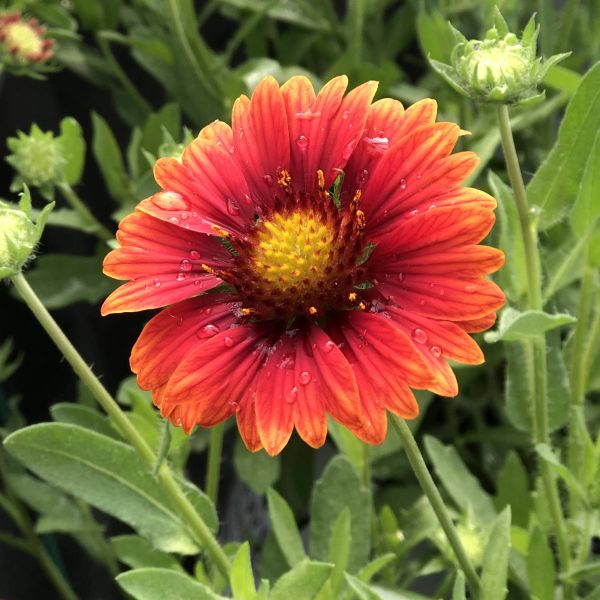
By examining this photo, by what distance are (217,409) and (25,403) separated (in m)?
0.58

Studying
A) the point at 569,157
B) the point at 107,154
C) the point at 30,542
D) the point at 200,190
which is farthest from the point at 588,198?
the point at 30,542

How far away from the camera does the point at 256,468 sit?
0.81 metres

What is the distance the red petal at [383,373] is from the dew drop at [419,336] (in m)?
0.01

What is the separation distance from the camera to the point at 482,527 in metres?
0.69

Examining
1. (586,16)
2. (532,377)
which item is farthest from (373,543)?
(586,16)

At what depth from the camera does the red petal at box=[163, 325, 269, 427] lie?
0.39 meters

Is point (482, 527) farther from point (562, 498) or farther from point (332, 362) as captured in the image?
point (332, 362)

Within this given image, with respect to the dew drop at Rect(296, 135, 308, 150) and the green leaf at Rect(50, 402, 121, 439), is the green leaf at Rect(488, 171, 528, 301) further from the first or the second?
the green leaf at Rect(50, 402, 121, 439)

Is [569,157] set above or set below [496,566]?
above

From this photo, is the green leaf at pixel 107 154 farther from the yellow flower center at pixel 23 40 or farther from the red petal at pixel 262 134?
the red petal at pixel 262 134

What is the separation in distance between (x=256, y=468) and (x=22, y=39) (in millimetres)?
432

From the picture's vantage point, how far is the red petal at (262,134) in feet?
1.44

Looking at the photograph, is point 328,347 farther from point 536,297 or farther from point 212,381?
point 536,297

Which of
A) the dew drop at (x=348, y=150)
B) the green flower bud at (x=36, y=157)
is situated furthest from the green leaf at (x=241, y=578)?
the green flower bud at (x=36, y=157)
